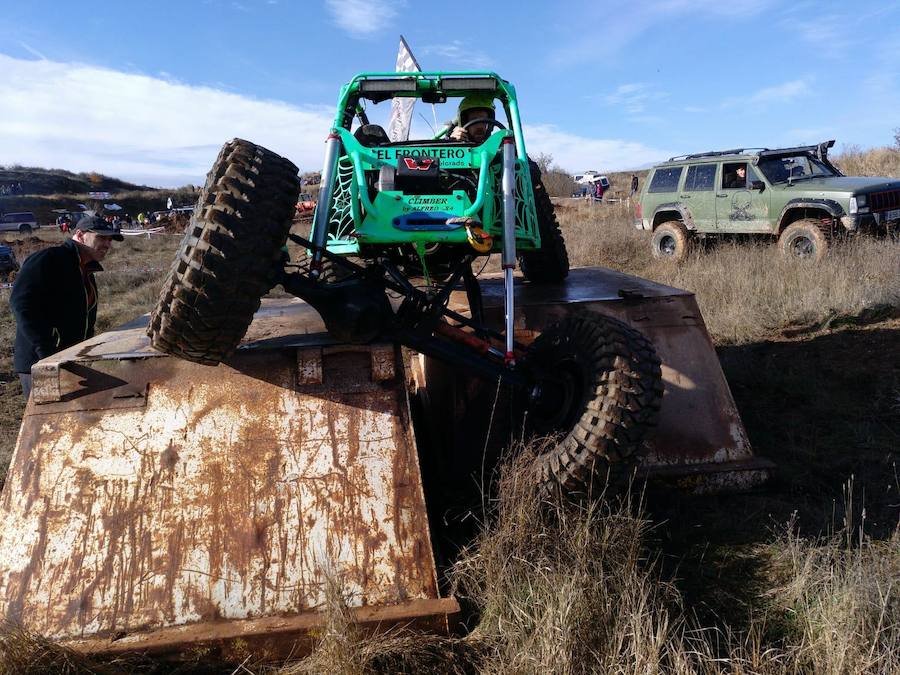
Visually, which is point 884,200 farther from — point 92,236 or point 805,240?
point 92,236

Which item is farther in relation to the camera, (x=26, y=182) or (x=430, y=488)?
(x=26, y=182)

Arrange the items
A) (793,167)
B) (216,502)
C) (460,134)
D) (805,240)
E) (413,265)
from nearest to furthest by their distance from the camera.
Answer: (216,502) < (413,265) < (460,134) < (805,240) < (793,167)

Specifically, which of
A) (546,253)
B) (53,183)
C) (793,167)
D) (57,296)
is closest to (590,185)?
(793,167)

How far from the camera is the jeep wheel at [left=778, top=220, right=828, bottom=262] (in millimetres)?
9672

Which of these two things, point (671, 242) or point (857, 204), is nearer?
point (857, 204)

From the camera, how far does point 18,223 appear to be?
113ft

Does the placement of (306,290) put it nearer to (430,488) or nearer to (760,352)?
(430,488)

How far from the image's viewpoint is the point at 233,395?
9.89 feet

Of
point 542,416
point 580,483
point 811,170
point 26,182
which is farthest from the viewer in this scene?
point 26,182

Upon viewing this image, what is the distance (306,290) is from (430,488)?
1367 mm

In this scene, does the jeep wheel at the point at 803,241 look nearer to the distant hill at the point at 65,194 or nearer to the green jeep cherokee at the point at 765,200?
the green jeep cherokee at the point at 765,200

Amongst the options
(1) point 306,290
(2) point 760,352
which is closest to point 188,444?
(1) point 306,290

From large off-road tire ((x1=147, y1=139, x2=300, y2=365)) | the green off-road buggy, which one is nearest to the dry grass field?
the green off-road buggy

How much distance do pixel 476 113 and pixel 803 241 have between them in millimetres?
7430
